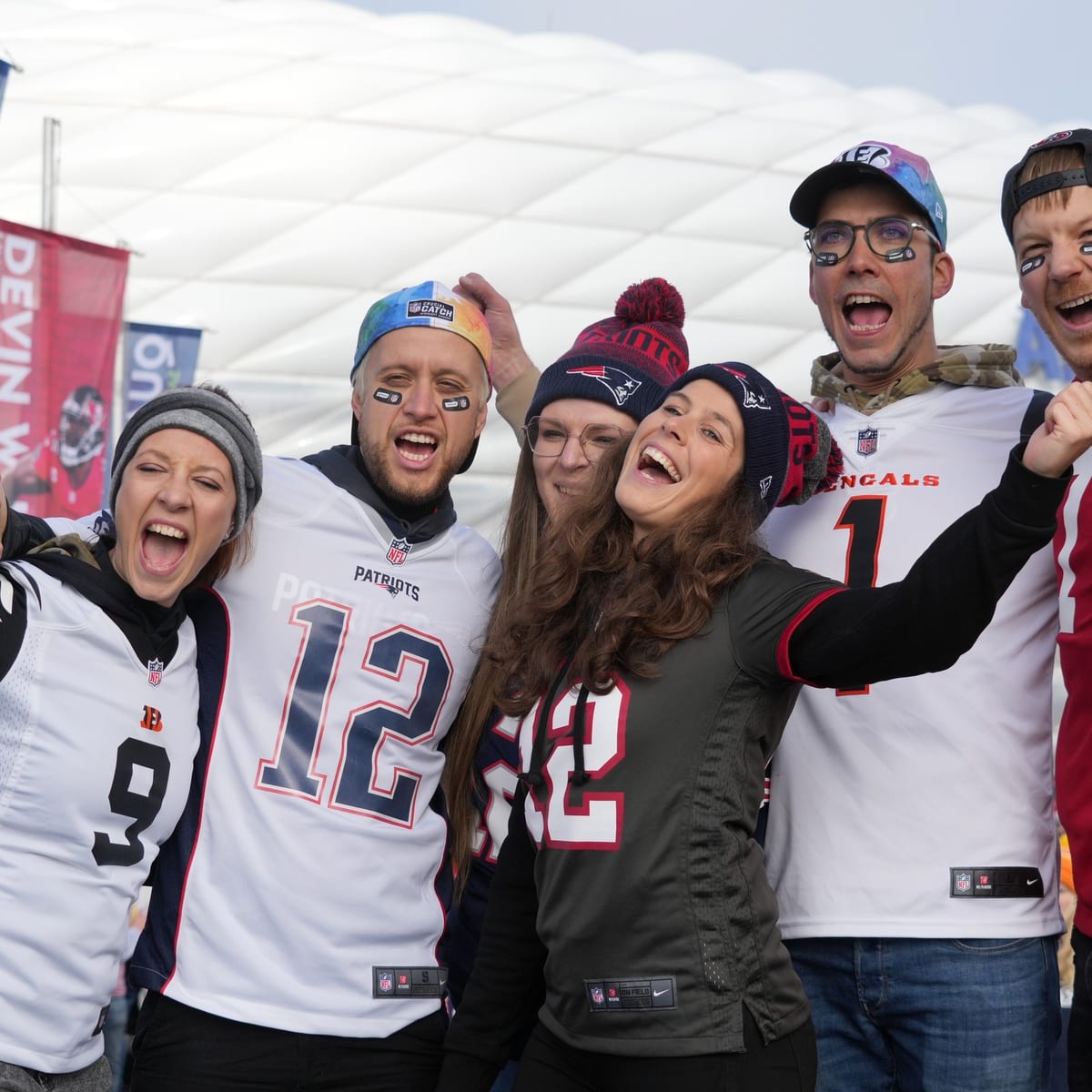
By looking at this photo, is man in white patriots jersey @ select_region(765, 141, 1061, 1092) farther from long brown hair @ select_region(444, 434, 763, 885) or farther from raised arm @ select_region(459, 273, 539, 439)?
raised arm @ select_region(459, 273, 539, 439)

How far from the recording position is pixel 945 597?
6.10 ft

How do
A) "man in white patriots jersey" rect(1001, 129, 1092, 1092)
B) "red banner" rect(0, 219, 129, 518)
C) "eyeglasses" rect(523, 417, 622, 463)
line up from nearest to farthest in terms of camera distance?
"man in white patriots jersey" rect(1001, 129, 1092, 1092) → "eyeglasses" rect(523, 417, 622, 463) → "red banner" rect(0, 219, 129, 518)

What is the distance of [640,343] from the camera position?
324 centimetres

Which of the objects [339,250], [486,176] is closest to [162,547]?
[339,250]

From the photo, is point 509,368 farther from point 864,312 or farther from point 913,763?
point 913,763

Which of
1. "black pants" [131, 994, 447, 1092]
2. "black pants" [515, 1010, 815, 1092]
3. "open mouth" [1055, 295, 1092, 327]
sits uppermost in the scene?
"open mouth" [1055, 295, 1092, 327]

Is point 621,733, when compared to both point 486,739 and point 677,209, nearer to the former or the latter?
point 486,739

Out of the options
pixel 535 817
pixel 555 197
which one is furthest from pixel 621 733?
pixel 555 197

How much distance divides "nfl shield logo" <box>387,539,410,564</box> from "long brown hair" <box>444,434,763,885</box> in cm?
26

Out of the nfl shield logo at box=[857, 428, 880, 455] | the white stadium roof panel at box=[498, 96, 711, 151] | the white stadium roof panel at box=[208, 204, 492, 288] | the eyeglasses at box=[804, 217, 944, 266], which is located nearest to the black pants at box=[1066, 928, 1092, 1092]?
the nfl shield logo at box=[857, 428, 880, 455]

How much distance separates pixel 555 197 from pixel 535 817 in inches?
443

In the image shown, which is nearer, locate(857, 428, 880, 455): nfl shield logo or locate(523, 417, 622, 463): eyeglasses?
locate(857, 428, 880, 455): nfl shield logo

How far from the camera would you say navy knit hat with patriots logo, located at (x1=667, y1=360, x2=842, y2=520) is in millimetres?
2344

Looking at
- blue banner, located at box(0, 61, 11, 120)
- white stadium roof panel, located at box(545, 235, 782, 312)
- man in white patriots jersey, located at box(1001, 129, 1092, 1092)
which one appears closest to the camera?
man in white patriots jersey, located at box(1001, 129, 1092, 1092)
